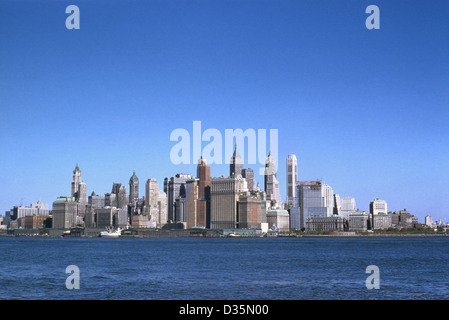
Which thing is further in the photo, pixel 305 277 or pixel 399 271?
pixel 399 271

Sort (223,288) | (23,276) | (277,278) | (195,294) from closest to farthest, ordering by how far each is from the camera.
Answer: (195,294) → (223,288) → (277,278) → (23,276)

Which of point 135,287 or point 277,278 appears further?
point 277,278

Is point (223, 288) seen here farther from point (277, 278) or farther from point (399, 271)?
point (399, 271)
